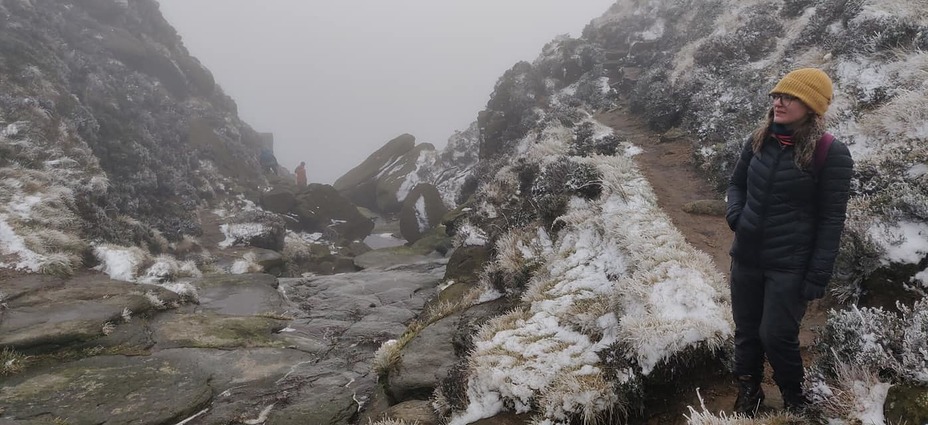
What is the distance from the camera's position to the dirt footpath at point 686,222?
4.64m

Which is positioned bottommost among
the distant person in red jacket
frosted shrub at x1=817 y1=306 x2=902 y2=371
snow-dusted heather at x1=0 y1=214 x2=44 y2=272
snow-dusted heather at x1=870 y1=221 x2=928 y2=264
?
frosted shrub at x1=817 y1=306 x2=902 y2=371

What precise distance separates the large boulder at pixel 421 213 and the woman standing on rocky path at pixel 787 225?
24491mm

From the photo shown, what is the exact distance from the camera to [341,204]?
97.7 ft

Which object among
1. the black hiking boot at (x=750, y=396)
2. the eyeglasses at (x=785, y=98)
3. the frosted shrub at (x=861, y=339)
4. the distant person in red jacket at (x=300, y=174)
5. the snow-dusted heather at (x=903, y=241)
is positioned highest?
the distant person in red jacket at (x=300, y=174)

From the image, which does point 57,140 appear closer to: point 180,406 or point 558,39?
point 180,406

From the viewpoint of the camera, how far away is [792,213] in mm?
3594

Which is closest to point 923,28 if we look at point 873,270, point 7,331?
point 873,270

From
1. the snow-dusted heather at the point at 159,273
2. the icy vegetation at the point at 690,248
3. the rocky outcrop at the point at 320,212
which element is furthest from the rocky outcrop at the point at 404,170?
the snow-dusted heather at the point at 159,273

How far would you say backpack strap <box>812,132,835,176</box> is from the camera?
344 cm

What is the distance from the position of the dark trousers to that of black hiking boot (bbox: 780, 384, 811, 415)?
0.04 m

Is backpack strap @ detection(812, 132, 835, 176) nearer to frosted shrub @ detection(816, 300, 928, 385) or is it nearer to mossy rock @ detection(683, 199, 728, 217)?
frosted shrub @ detection(816, 300, 928, 385)

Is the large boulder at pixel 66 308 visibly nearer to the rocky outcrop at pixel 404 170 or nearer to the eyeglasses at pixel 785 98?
the eyeglasses at pixel 785 98

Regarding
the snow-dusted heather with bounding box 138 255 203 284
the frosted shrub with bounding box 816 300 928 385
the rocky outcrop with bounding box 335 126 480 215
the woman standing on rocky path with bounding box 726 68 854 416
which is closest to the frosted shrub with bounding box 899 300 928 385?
the frosted shrub with bounding box 816 300 928 385

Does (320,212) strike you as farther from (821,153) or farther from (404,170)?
(821,153)
